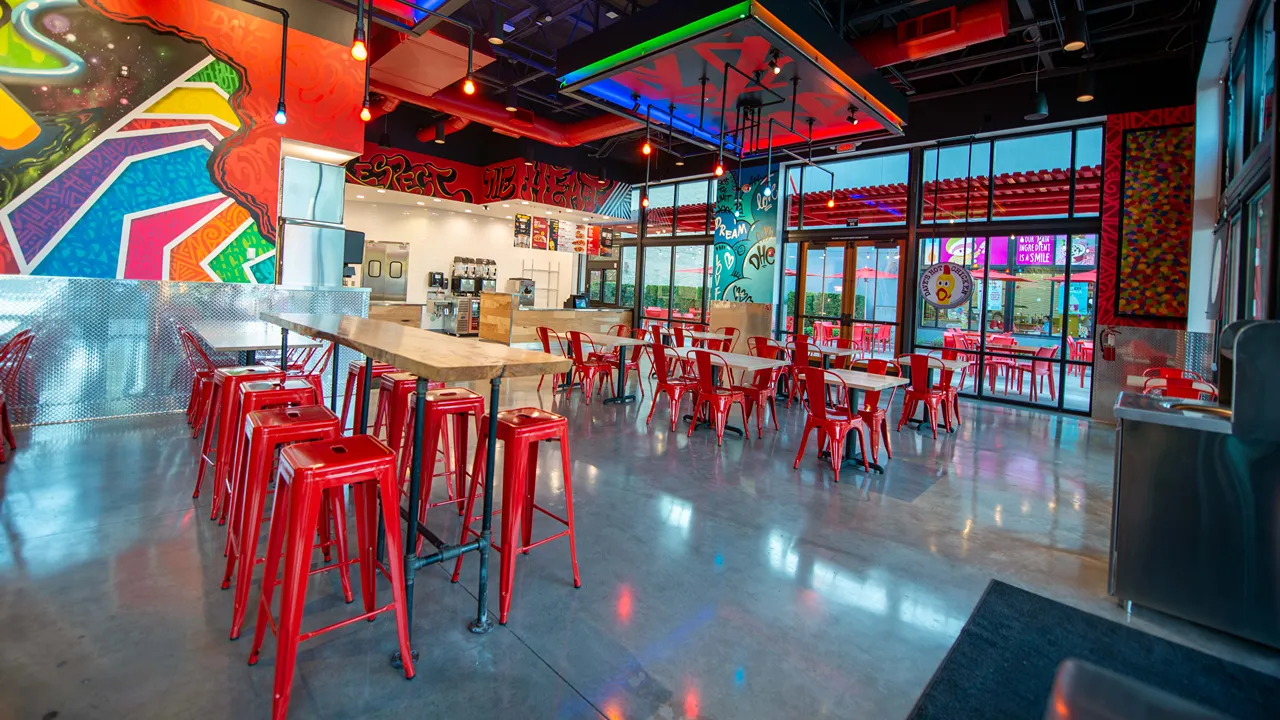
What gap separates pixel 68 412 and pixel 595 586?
18.2ft

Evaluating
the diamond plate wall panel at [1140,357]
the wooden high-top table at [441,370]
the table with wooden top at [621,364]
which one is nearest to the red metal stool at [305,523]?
the wooden high-top table at [441,370]

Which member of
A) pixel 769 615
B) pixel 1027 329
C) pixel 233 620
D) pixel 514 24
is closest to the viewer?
pixel 233 620

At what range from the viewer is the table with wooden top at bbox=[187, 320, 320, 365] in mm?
4145

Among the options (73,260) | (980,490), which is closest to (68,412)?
(73,260)

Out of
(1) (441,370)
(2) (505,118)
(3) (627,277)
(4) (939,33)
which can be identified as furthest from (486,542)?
(3) (627,277)

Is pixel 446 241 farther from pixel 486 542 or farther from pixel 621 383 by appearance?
pixel 486 542

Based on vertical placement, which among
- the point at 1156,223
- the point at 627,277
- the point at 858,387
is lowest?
the point at 858,387

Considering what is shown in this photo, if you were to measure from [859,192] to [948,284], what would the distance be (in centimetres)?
270

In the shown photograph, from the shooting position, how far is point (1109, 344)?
25.2 ft

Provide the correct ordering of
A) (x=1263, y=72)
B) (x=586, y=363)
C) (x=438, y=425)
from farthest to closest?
(x=586, y=363)
(x=1263, y=72)
(x=438, y=425)

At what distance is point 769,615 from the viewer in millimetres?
2631

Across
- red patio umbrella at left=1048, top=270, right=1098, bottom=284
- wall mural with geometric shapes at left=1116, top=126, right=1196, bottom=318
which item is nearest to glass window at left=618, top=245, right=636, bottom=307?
red patio umbrella at left=1048, top=270, right=1098, bottom=284

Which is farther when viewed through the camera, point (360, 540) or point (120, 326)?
point (120, 326)

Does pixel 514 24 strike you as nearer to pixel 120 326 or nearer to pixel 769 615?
pixel 120 326
